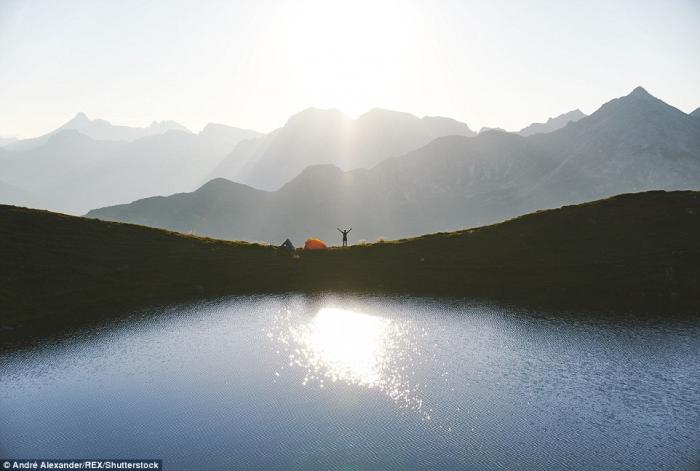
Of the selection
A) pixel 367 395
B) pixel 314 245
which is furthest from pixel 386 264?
pixel 367 395

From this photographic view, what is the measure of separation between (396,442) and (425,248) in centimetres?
5613

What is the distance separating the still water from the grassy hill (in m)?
11.8

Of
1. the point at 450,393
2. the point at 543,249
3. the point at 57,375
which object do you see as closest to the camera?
the point at 450,393

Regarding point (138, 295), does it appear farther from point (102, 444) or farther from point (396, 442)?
point (396, 442)

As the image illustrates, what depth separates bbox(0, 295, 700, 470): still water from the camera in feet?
67.6

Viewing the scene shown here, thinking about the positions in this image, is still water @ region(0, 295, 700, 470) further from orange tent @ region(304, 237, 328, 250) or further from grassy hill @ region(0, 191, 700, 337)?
orange tent @ region(304, 237, 328, 250)

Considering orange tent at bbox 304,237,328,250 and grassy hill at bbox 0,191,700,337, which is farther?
orange tent at bbox 304,237,328,250

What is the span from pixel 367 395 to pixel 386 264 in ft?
146

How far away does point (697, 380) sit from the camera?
28.0 m

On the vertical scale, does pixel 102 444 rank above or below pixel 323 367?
below

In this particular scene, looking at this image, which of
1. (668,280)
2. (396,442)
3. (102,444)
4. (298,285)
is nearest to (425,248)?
(298,285)

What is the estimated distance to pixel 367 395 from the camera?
→ 2639cm

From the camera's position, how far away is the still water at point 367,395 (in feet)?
67.6

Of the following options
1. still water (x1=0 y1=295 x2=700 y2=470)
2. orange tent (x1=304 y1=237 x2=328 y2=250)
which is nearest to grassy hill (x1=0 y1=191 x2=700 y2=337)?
orange tent (x1=304 y1=237 x2=328 y2=250)
